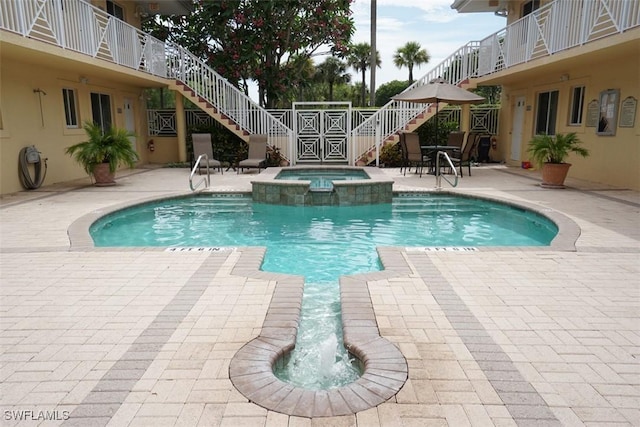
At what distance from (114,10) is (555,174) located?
14.0m

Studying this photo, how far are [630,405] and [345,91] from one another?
1791 inches

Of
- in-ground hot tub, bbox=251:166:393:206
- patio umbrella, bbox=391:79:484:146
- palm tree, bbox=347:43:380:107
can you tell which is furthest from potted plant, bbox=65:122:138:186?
palm tree, bbox=347:43:380:107

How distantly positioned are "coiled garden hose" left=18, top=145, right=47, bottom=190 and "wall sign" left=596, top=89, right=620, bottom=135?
13.0m

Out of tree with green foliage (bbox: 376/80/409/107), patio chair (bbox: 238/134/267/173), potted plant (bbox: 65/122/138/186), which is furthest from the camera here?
tree with green foliage (bbox: 376/80/409/107)

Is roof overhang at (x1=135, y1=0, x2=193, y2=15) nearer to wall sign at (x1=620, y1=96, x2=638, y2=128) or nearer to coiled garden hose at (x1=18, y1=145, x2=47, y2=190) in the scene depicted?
coiled garden hose at (x1=18, y1=145, x2=47, y2=190)

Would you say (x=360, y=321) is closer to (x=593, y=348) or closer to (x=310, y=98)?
(x=593, y=348)

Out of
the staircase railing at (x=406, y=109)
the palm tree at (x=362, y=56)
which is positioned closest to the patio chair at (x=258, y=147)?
the staircase railing at (x=406, y=109)

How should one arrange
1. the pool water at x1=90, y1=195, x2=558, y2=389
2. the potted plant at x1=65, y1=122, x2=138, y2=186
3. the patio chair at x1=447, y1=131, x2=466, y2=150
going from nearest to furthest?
the pool water at x1=90, y1=195, x2=558, y2=389 → the potted plant at x1=65, y1=122, x2=138, y2=186 → the patio chair at x1=447, y1=131, x2=466, y2=150

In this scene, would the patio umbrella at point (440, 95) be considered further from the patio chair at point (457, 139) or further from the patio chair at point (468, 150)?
the patio chair at point (457, 139)

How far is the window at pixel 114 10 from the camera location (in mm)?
14109

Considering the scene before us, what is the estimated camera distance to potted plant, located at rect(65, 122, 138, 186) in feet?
32.6

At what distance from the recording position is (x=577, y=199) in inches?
335

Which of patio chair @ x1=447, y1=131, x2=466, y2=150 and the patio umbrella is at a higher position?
the patio umbrella

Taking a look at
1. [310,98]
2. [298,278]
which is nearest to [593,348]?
[298,278]
